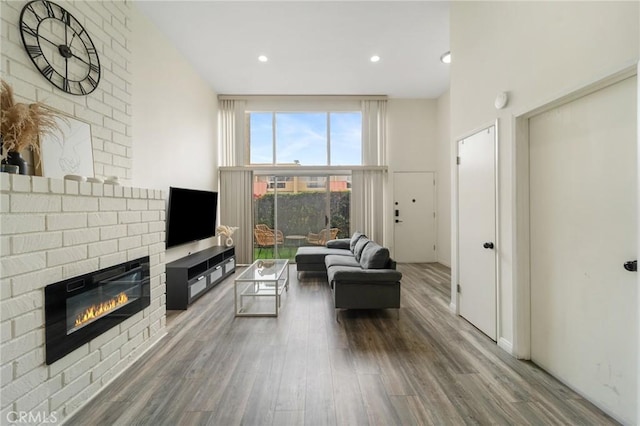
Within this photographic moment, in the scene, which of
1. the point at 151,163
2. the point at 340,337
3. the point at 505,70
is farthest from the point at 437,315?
the point at 151,163

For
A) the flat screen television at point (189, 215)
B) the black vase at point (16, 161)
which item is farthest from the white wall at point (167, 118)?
the black vase at point (16, 161)

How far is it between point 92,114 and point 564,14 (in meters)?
3.75

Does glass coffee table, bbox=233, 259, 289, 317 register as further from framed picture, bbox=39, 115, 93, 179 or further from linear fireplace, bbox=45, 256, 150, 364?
framed picture, bbox=39, 115, 93, 179

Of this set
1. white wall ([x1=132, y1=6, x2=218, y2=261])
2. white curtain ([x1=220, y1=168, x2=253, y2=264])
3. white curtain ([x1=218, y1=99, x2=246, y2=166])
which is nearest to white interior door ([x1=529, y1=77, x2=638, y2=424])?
white wall ([x1=132, y1=6, x2=218, y2=261])

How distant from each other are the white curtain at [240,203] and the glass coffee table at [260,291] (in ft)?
5.99

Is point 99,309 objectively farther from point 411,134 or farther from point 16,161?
point 411,134

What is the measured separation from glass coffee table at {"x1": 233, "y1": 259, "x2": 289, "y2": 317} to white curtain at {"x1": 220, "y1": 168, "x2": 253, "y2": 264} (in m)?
1.83

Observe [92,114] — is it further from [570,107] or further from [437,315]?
[437,315]

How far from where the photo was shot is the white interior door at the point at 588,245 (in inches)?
58.4

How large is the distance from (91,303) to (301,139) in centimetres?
473

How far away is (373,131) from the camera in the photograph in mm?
5777

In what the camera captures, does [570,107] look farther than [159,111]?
No

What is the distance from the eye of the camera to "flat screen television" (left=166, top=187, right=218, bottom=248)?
361cm

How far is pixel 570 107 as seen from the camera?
1786mm
